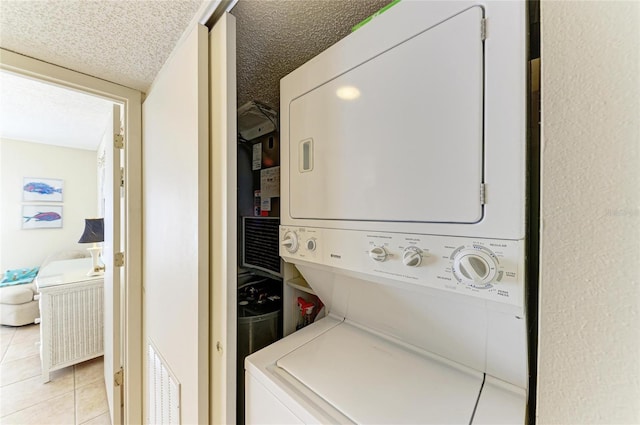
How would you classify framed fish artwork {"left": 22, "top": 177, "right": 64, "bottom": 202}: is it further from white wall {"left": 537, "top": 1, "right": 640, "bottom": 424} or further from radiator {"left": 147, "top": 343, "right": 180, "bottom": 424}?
white wall {"left": 537, "top": 1, "right": 640, "bottom": 424}

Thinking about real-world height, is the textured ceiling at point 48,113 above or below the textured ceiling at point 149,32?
above

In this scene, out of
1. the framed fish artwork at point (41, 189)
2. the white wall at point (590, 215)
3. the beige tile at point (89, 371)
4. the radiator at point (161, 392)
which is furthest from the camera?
the framed fish artwork at point (41, 189)

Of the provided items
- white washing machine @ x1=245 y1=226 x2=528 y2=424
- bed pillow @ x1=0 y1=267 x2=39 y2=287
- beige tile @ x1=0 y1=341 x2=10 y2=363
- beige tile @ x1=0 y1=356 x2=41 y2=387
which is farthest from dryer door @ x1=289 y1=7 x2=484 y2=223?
bed pillow @ x1=0 y1=267 x2=39 y2=287

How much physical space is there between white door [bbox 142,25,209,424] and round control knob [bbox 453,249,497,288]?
93 centimetres

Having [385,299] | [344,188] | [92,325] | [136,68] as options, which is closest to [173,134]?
[136,68]

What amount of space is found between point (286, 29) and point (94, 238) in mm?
3156

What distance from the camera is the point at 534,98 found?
2.14ft

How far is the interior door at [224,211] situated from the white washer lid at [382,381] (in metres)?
0.26

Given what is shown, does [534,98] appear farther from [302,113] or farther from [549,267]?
[302,113]

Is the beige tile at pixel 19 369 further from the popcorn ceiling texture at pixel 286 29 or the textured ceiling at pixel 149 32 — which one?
the popcorn ceiling texture at pixel 286 29

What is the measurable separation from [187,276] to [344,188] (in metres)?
0.80

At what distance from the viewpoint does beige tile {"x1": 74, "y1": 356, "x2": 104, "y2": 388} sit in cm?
249

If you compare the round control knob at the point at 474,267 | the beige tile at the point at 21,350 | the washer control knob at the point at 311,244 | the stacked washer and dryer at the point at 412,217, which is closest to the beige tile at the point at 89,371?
the beige tile at the point at 21,350

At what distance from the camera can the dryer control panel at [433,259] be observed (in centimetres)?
57
